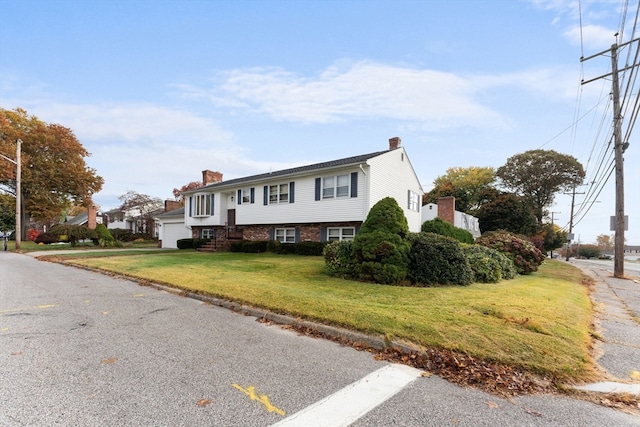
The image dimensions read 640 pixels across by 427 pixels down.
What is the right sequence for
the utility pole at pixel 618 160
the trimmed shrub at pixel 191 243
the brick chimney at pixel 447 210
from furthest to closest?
1. the brick chimney at pixel 447 210
2. the trimmed shrub at pixel 191 243
3. the utility pole at pixel 618 160

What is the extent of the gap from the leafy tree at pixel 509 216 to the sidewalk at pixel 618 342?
87.3ft

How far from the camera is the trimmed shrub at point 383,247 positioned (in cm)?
896

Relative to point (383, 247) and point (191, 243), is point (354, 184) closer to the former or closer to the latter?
point (383, 247)

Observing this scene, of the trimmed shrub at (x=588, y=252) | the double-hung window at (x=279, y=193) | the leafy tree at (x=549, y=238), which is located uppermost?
the double-hung window at (x=279, y=193)

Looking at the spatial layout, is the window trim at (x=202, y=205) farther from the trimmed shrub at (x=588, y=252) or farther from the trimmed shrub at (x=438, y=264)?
the trimmed shrub at (x=588, y=252)

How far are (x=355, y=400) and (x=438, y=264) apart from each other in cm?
684

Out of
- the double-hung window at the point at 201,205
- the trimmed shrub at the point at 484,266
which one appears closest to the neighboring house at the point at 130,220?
the double-hung window at the point at 201,205

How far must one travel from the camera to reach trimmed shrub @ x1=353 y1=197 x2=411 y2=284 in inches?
353

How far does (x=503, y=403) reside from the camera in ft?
9.78

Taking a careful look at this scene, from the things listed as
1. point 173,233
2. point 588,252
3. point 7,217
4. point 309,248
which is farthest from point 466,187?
point 7,217

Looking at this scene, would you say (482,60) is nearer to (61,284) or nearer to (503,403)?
(503,403)

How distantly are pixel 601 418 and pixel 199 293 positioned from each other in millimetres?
7042

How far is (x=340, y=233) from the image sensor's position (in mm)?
17688

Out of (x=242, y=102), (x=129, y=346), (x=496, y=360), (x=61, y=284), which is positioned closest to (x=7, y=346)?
(x=129, y=346)
